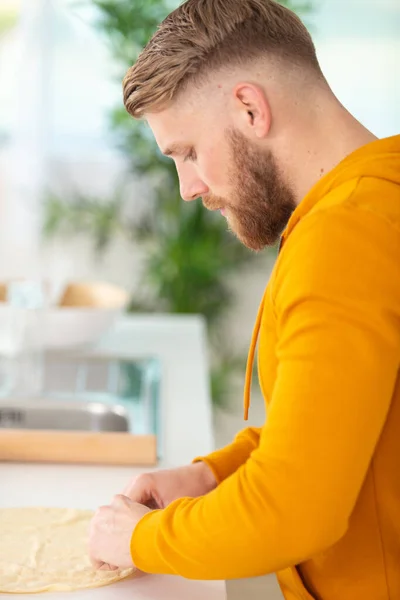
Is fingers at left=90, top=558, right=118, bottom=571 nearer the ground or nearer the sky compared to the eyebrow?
nearer the ground

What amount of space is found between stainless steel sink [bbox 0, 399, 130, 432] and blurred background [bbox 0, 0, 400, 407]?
7.62 feet

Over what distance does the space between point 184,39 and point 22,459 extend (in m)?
0.85

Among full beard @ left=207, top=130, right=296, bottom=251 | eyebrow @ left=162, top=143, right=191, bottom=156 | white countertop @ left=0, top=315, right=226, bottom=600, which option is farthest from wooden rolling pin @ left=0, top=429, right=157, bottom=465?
eyebrow @ left=162, top=143, right=191, bottom=156

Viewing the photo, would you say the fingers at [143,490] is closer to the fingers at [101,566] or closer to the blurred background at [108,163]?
the fingers at [101,566]

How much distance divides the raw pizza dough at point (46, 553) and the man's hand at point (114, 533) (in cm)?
3

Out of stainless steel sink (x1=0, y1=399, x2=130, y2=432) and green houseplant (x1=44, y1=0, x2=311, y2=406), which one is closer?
stainless steel sink (x1=0, y1=399, x2=130, y2=432)

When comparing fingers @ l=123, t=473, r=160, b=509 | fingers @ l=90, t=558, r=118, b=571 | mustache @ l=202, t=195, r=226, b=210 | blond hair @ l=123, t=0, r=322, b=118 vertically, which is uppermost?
blond hair @ l=123, t=0, r=322, b=118

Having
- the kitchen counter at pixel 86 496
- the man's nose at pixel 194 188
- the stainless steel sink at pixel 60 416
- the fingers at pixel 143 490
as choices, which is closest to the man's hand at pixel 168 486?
the fingers at pixel 143 490

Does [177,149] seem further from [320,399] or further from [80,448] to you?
[80,448]

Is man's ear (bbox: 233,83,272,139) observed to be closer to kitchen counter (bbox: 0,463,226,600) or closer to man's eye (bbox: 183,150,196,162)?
man's eye (bbox: 183,150,196,162)

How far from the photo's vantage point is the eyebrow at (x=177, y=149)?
1244mm

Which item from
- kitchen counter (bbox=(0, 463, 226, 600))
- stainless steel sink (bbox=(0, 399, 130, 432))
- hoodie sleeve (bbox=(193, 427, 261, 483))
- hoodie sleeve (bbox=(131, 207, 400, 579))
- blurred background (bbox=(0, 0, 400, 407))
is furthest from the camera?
blurred background (bbox=(0, 0, 400, 407))

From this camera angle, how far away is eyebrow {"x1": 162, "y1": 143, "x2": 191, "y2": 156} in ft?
4.08

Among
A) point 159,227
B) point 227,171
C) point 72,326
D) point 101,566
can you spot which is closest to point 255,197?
point 227,171
